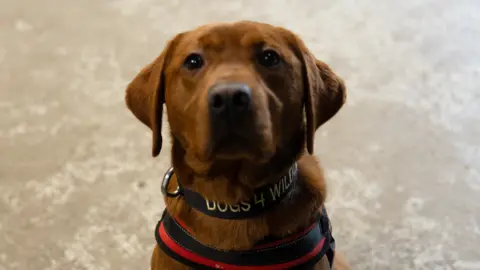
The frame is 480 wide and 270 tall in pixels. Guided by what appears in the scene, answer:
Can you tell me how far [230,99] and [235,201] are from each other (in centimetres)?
33

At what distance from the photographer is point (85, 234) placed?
2496 mm

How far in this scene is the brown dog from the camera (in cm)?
162

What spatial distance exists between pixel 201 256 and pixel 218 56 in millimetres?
491

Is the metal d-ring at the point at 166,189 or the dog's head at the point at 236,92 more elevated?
the dog's head at the point at 236,92

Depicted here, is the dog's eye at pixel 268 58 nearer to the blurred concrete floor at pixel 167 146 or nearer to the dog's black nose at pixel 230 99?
the dog's black nose at pixel 230 99

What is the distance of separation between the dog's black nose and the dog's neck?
0.21 metres

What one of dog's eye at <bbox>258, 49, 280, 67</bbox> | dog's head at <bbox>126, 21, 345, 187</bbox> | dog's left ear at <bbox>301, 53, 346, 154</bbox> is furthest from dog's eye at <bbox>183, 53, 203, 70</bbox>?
dog's left ear at <bbox>301, 53, 346, 154</bbox>

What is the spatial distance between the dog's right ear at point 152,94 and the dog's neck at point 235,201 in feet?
0.25

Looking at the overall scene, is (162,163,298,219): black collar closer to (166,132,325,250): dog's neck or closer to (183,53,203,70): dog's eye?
(166,132,325,250): dog's neck

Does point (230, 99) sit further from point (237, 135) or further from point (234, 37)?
point (234, 37)

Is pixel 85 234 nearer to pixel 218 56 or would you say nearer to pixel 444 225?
pixel 218 56

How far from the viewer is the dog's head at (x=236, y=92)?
155cm

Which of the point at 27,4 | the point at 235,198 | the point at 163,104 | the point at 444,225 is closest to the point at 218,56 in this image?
the point at 163,104

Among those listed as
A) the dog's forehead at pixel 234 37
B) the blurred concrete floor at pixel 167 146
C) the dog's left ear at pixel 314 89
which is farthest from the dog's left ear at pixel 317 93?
the blurred concrete floor at pixel 167 146
